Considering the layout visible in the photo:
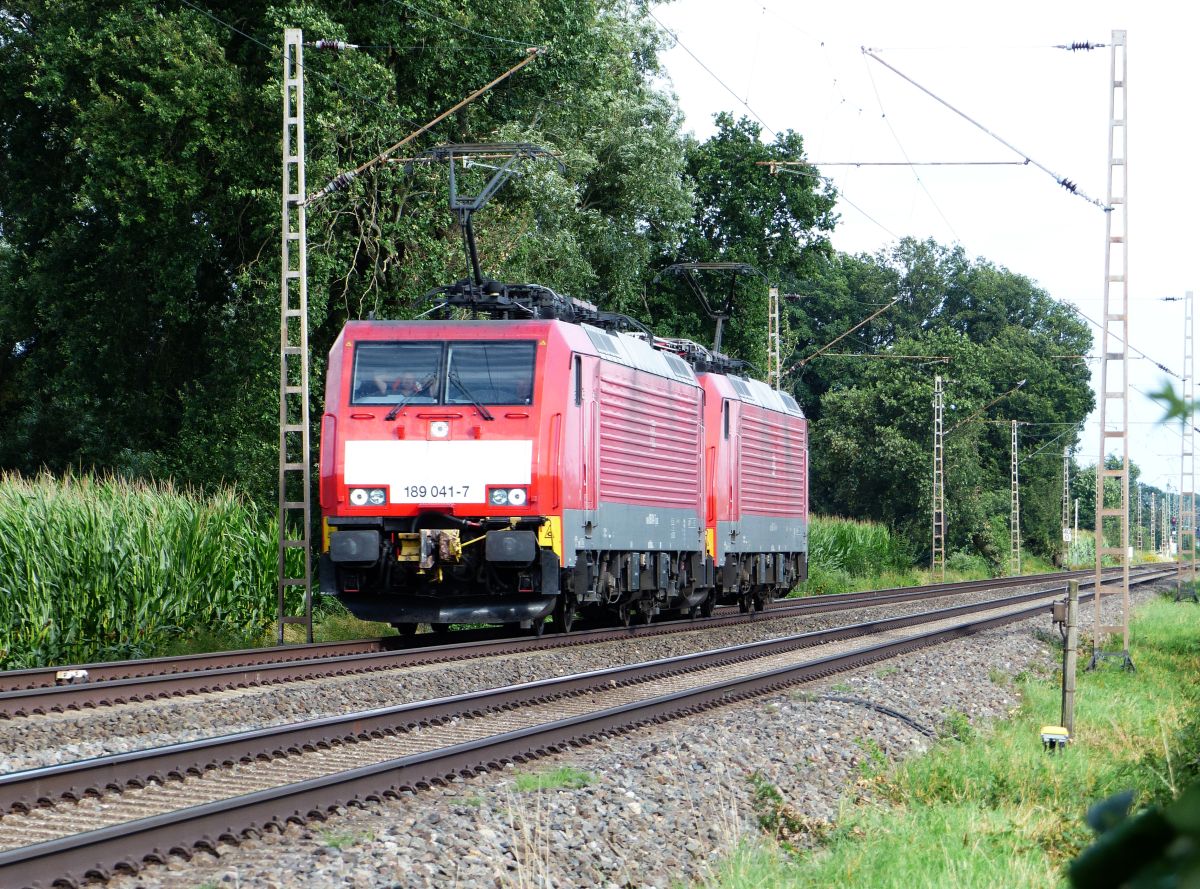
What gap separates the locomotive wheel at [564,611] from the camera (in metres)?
19.2

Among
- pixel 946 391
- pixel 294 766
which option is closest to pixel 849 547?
pixel 946 391

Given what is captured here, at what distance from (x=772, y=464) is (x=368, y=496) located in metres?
11.7

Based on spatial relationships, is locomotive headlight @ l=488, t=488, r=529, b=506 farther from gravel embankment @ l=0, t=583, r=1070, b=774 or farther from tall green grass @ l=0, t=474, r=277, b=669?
tall green grass @ l=0, t=474, r=277, b=669

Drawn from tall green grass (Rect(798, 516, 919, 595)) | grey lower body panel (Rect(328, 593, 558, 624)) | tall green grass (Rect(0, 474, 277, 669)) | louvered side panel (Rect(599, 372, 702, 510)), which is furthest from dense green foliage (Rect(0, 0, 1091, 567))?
tall green grass (Rect(798, 516, 919, 595))

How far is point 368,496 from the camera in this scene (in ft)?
56.7

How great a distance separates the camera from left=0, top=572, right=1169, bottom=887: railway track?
6617 millimetres

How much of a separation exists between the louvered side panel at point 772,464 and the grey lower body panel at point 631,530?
2830 millimetres

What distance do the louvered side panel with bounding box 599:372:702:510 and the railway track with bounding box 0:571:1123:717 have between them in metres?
1.96

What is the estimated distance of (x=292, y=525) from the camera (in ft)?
70.6

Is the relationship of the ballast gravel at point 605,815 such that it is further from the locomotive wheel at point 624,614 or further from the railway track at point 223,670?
the locomotive wheel at point 624,614

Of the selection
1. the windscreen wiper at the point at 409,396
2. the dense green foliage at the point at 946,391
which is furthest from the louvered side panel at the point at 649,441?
the dense green foliage at the point at 946,391

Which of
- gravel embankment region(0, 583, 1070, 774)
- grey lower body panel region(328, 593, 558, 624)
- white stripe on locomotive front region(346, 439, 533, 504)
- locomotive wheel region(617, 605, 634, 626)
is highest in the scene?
white stripe on locomotive front region(346, 439, 533, 504)

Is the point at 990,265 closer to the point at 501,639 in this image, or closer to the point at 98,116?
the point at 98,116

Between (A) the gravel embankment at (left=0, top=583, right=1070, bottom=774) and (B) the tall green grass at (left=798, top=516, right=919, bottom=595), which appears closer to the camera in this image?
(A) the gravel embankment at (left=0, top=583, right=1070, bottom=774)
